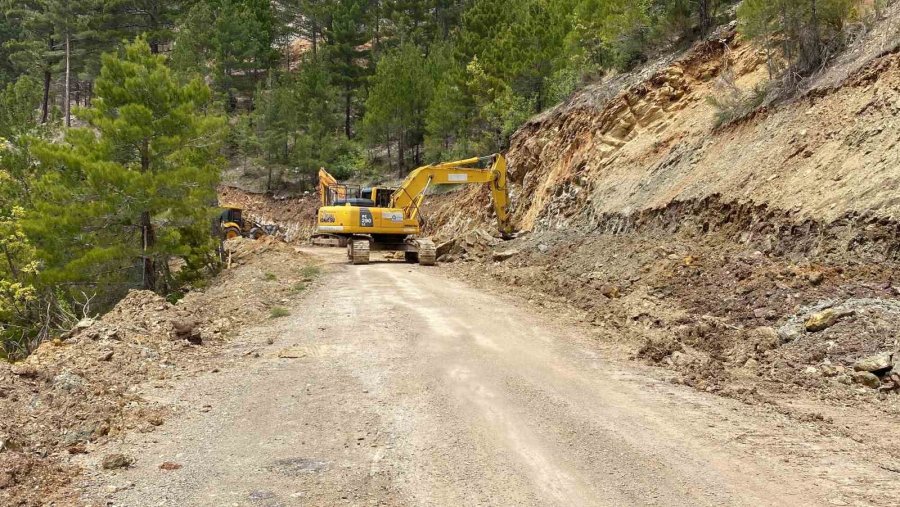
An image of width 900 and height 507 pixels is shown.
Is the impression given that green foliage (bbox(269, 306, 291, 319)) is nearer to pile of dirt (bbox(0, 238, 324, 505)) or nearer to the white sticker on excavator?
pile of dirt (bbox(0, 238, 324, 505))

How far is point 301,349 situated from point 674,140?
42.8 ft

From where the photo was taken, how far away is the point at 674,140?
17969 mm

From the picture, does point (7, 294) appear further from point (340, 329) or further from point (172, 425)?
point (172, 425)

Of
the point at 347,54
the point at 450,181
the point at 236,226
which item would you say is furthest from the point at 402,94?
the point at 450,181

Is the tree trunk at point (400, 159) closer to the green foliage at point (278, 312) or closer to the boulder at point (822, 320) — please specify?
the green foliage at point (278, 312)

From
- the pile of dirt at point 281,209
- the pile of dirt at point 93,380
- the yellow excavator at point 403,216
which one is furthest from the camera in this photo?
the pile of dirt at point 281,209

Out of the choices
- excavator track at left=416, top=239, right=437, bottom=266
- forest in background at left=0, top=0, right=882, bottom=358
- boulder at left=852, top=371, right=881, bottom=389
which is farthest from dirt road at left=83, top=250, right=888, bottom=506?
excavator track at left=416, top=239, right=437, bottom=266

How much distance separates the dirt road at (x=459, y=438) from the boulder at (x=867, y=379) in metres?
1.42

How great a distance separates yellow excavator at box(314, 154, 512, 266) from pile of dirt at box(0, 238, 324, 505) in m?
9.23

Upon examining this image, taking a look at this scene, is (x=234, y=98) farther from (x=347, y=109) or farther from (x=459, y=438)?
(x=459, y=438)

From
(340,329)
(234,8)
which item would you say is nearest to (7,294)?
(340,329)

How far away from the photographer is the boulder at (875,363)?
22.9ft

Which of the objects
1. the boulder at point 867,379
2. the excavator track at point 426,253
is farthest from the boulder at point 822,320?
the excavator track at point 426,253

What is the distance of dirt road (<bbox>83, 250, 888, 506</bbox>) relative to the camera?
4719mm
